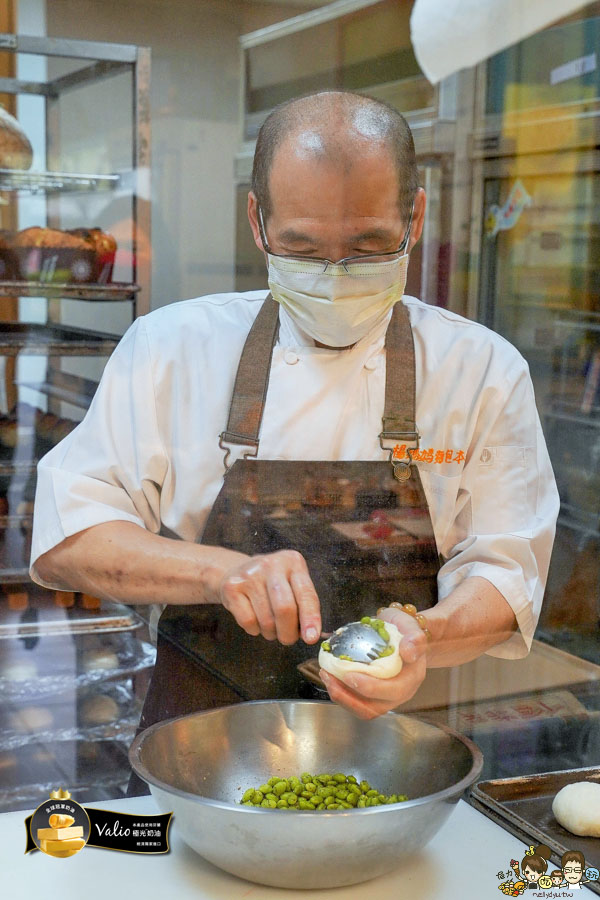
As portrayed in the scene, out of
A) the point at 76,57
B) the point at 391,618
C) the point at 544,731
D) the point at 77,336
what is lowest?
the point at 544,731

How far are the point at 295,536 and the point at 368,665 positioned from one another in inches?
11.4

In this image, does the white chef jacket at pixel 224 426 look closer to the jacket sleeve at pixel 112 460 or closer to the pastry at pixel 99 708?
the jacket sleeve at pixel 112 460

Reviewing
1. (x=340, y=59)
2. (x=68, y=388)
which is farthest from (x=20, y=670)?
(x=340, y=59)

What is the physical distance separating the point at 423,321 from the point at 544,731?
0.73 meters

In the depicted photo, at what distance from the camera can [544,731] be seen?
1.61m

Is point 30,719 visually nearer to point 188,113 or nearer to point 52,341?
point 52,341

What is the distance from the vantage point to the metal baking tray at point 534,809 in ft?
3.83

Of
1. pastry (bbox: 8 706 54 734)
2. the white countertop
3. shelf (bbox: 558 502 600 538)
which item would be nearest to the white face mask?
the white countertop

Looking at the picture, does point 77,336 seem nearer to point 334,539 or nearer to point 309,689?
point 334,539

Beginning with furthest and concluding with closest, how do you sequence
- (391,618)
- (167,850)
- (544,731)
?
1. (544,731)
2. (391,618)
3. (167,850)

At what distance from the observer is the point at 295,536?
4.35 feet

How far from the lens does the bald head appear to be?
1209 millimetres

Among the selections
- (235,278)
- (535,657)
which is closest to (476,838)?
(535,657)

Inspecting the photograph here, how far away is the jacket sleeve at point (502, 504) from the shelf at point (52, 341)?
0.52 m
